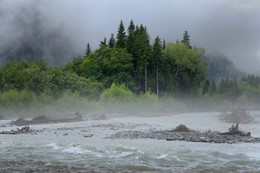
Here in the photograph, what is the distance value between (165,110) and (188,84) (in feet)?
68.8

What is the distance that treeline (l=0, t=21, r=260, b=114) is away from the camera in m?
82.0

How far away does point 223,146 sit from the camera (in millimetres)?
29750

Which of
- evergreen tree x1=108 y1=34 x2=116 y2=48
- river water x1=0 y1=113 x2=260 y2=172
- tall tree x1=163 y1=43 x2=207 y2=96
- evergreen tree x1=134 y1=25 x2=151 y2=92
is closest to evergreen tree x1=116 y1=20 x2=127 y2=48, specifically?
evergreen tree x1=134 y1=25 x2=151 y2=92

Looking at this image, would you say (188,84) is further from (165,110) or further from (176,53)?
(165,110)

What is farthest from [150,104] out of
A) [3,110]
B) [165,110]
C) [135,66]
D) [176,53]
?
[3,110]

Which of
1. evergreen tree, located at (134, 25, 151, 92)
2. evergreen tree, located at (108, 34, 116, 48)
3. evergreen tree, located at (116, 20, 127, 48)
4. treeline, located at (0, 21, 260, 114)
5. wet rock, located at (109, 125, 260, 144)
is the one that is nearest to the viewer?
wet rock, located at (109, 125, 260, 144)

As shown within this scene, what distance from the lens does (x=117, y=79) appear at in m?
99.6

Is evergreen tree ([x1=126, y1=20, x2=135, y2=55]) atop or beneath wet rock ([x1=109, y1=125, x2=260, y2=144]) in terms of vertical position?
atop

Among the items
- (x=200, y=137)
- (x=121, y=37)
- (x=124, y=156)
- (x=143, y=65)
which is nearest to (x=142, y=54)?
(x=143, y=65)

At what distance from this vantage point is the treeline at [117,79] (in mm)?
82000

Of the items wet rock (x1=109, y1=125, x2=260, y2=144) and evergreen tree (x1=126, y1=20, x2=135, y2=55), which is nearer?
wet rock (x1=109, y1=125, x2=260, y2=144)

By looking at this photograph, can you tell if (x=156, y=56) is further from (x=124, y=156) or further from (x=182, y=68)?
(x=124, y=156)

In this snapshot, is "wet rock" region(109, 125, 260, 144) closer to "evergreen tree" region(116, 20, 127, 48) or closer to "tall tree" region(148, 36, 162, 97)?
"tall tree" region(148, 36, 162, 97)

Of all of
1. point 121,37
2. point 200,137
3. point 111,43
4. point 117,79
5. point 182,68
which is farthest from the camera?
point 111,43
